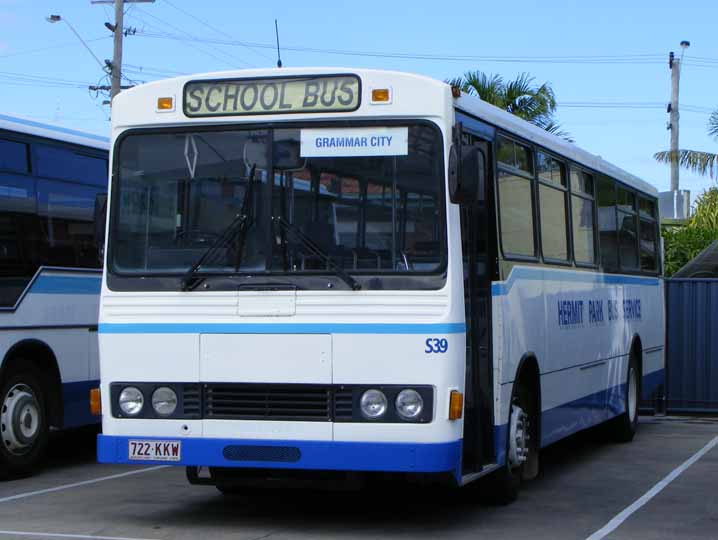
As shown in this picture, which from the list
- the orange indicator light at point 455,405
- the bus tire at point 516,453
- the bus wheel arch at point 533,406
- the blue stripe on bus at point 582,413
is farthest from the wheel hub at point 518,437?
the orange indicator light at point 455,405

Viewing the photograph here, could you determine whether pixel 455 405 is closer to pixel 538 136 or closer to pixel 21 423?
pixel 538 136

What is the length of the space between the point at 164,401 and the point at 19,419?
398 centimetres

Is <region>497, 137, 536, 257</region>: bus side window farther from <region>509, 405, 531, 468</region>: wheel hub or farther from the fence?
the fence

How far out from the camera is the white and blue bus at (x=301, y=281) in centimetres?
891

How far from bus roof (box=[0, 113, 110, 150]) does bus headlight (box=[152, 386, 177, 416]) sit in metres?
4.40

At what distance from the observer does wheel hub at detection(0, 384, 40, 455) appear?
12625 mm

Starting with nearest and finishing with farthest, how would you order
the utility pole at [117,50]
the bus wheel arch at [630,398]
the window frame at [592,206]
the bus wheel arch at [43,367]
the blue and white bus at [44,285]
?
1. the blue and white bus at [44,285]
2. the bus wheel arch at [43,367]
3. the window frame at [592,206]
4. the bus wheel arch at [630,398]
5. the utility pole at [117,50]

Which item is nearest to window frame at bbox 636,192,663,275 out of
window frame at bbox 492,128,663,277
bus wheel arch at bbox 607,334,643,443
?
window frame at bbox 492,128,663,277

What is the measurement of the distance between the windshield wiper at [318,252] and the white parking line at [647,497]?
2398mm

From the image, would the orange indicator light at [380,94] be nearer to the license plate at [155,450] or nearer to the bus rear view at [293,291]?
the bus rear view at [293,291]

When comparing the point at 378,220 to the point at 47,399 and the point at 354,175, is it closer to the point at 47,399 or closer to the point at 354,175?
the point at 354,175

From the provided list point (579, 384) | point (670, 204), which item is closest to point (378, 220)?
point (579, 384)

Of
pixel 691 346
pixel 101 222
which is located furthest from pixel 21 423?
pixel 691 346

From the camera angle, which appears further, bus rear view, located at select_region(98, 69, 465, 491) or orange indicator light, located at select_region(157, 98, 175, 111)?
orange indicator light, located at select_region(157, 98, 175, 111)
